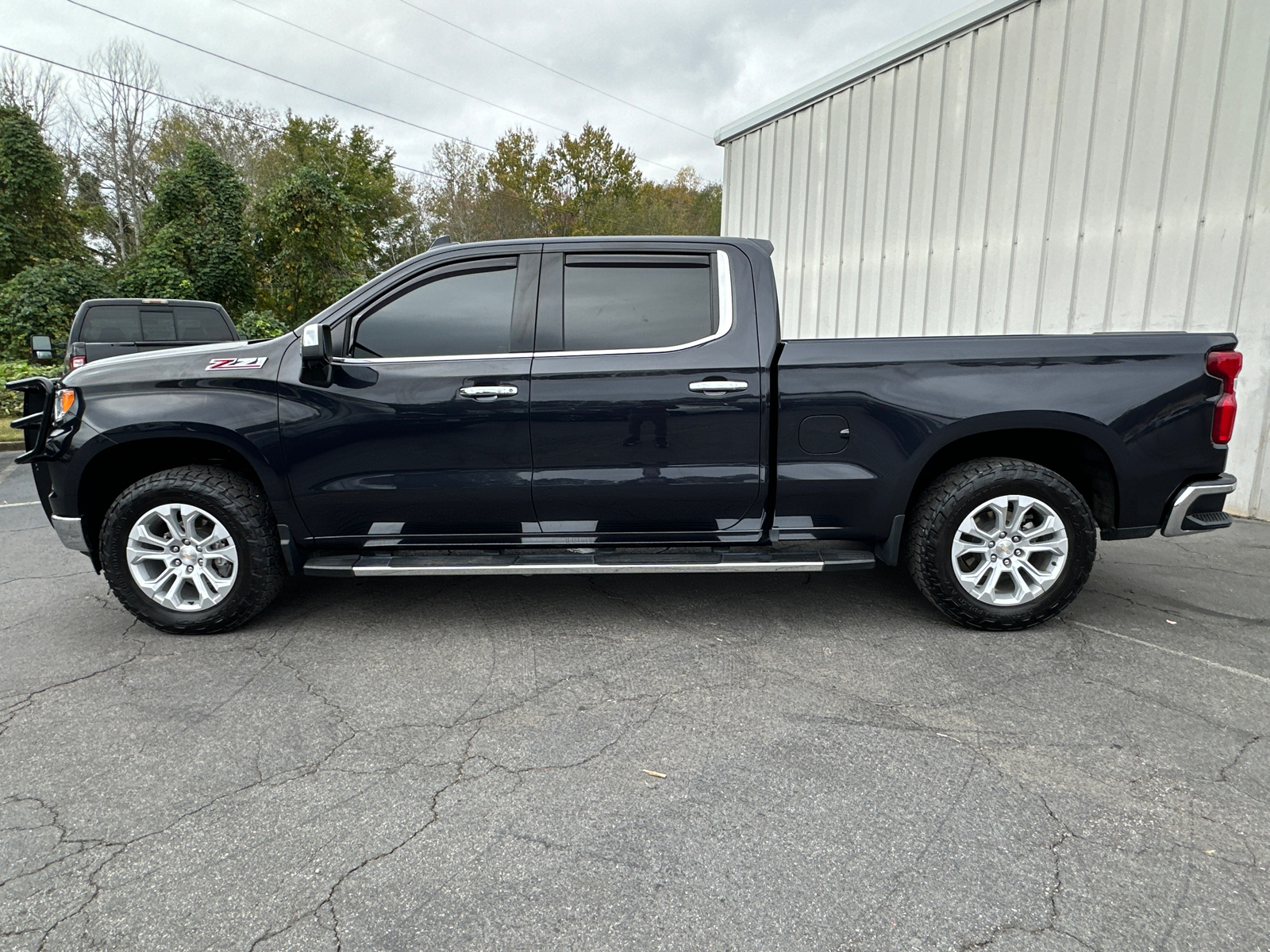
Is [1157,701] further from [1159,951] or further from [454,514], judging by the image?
[454,514]

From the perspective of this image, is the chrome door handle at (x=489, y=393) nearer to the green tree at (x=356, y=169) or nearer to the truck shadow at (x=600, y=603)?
the truck shadow at (x=600, y=603)

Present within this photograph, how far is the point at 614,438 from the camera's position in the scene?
3.86m

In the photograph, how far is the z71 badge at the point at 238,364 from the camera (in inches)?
154

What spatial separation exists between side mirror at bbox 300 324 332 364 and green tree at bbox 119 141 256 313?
20549mm

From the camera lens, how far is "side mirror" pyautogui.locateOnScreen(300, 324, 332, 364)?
12.1ft

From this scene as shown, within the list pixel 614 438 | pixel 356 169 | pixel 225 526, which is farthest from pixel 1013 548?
pixel 356 169

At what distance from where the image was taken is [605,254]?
4.05m

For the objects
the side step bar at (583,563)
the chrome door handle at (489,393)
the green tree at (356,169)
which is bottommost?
the side step bar at (583,563)

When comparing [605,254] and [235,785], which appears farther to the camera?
[605,254]

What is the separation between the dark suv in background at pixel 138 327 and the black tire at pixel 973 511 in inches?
358

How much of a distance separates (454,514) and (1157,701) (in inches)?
128

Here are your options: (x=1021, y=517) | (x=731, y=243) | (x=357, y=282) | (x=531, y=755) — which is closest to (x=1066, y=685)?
(x=1021, y=517)

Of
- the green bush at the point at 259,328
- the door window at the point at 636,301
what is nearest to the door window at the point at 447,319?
the door window at the point at 636,301

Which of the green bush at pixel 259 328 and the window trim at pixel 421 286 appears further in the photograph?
the green bush at pixel 259 328
